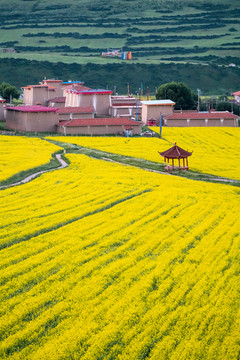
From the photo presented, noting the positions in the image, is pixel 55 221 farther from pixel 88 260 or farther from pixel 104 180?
pixel 104 180

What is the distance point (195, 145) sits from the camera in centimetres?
7706

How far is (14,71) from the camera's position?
524ft

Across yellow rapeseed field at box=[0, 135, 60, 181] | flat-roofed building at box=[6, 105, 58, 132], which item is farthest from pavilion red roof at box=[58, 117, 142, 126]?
yellow rapeseed field at box=[0, 135, 60, 181]

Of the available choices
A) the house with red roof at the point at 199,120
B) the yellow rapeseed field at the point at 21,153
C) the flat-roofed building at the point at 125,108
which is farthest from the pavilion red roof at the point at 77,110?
the yellow rapeseed field at the point at 21,153

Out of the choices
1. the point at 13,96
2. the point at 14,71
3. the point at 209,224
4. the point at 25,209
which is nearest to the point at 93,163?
the point at 25,209

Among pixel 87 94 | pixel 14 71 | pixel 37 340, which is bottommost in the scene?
pixel 37 340

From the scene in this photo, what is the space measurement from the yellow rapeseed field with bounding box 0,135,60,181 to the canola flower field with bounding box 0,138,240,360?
1097 centimetres

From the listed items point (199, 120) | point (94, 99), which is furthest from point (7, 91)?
point (199, 120)

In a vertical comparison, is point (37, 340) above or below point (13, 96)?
below

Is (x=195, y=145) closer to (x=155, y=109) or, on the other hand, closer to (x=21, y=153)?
(x=155, y=109)

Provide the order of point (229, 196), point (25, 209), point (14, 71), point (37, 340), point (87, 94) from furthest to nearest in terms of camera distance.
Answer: point (14, 71) < point (87, 94) < point (229, 196) < point (25, 209) < point (37, 340)

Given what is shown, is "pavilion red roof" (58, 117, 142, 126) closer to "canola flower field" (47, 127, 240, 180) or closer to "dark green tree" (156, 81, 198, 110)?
"canola flower field" (47, 127, 240, 180)

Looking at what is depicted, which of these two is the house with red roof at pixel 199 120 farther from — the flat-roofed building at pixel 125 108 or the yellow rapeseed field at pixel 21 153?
the yellow rapeseed field at pixel 21 153

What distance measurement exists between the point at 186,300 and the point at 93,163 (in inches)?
1412
